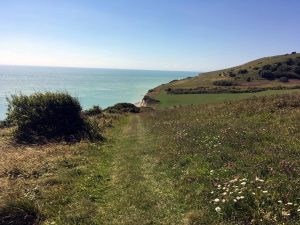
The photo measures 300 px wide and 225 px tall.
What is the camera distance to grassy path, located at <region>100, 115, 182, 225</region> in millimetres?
10359

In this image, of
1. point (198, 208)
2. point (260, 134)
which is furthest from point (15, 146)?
point (198, 208)

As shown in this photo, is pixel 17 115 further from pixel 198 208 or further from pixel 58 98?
pixel 198 208

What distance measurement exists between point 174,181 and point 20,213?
5.40 m

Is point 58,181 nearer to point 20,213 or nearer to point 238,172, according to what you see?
point 20,213

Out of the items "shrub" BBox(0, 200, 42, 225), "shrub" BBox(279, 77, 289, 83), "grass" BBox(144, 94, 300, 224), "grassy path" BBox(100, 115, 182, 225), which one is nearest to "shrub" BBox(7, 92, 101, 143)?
"grass" BBox(144, 94, 300, 224)

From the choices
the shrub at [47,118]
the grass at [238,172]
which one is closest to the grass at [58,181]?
the grass at [238,172]

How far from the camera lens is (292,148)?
13.8 metres

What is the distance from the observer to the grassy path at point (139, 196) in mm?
10359

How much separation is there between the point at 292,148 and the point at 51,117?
19.6m

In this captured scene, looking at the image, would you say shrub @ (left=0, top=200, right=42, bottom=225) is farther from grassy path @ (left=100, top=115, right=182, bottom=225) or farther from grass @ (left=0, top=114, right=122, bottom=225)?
grassy path @ (left=100, top=115, right=182, bottom=225)

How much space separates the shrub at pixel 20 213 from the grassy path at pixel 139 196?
1943mm

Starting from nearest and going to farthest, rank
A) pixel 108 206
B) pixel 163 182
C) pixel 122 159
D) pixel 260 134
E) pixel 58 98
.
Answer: pixel 108 206 → pixel 163 182 → pixel 260 134 → pixel 122 159 → pixel 58 98

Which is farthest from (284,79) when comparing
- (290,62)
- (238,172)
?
(238,172)

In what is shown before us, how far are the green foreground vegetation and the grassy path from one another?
0.10 feet
